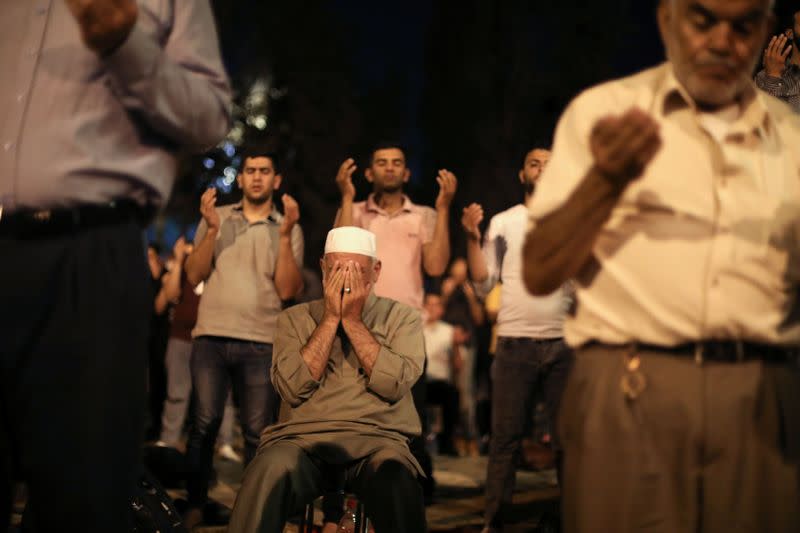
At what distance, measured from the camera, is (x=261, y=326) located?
18.2 ft

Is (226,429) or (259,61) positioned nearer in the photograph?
(226,429)

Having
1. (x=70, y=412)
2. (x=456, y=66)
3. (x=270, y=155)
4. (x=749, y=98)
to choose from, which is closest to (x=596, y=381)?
(x=749, y=98)

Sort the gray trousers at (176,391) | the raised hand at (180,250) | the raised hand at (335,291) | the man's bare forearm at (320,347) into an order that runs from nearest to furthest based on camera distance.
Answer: the man's bare forearm at (320,347)
the raised hand at (335,291)
the gray trousers at (176,391)
the raised hand at (180,250)

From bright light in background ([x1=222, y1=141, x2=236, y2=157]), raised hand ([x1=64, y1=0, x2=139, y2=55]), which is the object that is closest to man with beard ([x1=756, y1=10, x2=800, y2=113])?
raised hand ([x1=64, y1=0, x2=139, y2=55])

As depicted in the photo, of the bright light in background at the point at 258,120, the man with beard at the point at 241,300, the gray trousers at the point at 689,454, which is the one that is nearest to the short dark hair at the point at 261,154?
the man with beard at the point at 241,300

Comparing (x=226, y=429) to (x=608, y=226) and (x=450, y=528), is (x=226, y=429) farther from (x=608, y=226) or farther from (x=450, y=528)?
(x=608, y=226)

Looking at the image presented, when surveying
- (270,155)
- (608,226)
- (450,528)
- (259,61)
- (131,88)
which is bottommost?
(450,528)

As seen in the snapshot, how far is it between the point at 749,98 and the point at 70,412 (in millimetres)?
1691

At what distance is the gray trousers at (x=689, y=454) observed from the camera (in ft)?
6.68

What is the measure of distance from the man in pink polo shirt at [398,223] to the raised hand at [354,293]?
48.2 inches

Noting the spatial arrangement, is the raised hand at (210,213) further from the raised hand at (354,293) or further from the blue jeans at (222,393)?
the raised hand at (354,293)

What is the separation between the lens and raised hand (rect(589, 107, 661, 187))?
194 cm

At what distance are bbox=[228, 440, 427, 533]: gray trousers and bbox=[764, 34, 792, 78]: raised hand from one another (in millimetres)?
2578

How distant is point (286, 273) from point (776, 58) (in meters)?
2.93
